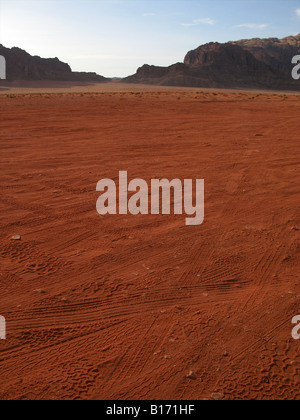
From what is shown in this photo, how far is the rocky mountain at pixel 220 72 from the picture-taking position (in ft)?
275

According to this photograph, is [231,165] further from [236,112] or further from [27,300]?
[236,112]

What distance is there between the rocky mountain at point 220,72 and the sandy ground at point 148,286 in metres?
75.4

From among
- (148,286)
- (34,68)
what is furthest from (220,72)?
(148,286)

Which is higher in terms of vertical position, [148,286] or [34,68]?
[34,68]

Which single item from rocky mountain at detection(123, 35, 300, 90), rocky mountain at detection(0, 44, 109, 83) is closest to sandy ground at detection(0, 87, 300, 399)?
rocky mountain at detection(123, 35, 300, 90)

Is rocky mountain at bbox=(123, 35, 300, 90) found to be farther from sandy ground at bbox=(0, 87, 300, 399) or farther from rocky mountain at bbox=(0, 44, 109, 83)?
sandy ground at bbox=(0, 87, 300, 399)

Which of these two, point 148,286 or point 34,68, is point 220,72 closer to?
point 34,68

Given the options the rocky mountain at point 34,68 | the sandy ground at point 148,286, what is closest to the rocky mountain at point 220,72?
the rocky mountain at point 34,68

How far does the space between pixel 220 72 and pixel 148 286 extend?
96947 mm

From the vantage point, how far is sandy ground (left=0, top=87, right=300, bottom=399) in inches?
126

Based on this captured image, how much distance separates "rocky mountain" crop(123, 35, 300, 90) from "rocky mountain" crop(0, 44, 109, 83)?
15.5 metres

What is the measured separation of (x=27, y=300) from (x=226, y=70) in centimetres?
9913

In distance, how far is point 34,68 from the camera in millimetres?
82625
